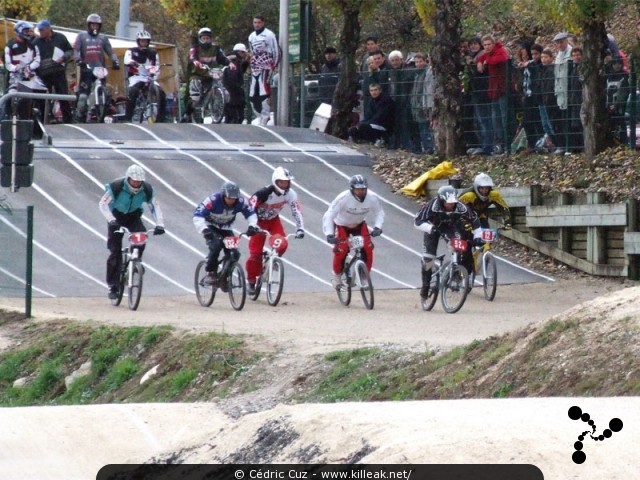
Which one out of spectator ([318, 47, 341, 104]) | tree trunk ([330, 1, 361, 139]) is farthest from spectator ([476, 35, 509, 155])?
spectator ([318, 47, 341, 104])

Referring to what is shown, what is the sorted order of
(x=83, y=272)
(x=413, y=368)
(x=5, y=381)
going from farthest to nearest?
(x=83, y=272) < (x=5, y=381) < (x=413, y=368)

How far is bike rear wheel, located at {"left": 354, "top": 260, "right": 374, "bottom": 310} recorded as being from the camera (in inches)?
717

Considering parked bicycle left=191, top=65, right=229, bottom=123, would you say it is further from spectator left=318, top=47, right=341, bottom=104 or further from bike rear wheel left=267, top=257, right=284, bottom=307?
bike rear wheel left=267, top=257, right=284, bottom=307

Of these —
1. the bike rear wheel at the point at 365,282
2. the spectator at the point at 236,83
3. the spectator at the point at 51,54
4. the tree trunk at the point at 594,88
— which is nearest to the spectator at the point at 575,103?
the tree trunk at the point at 594,88

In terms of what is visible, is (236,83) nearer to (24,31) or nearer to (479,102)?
(24,31)

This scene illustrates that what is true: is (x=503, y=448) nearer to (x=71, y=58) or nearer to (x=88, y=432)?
(x=88, y=432)

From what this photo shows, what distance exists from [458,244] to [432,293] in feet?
2.27

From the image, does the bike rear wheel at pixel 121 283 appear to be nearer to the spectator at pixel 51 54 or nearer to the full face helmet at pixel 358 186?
the full face helmet at pixel 358 186

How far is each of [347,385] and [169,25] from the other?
43044 mm

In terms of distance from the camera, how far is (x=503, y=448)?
664cm

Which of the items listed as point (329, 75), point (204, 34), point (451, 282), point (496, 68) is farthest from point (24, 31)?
point (451, 282)

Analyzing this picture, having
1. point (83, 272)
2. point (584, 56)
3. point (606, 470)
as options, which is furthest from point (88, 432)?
point (584, 56)

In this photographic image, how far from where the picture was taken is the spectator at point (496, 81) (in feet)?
81.6

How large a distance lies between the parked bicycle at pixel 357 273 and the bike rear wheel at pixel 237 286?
140cm
